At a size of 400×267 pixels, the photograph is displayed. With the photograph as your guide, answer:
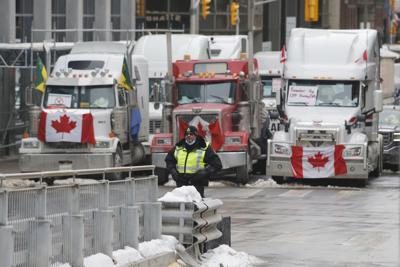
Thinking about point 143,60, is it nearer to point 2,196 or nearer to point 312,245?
point 312,245

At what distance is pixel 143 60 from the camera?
3647 centimetres

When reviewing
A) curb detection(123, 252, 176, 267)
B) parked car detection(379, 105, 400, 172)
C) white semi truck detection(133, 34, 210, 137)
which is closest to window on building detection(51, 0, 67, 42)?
white semi truck detection(133, 34, 210, 137)

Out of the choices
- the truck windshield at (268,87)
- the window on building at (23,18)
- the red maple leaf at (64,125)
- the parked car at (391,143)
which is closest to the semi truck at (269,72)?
the truck windshield at (268,87)

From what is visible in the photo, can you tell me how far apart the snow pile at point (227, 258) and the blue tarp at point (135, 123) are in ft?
54.5

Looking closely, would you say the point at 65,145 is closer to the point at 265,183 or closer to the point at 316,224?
the point at 265,183

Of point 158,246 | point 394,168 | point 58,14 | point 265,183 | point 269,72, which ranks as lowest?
point 394,168

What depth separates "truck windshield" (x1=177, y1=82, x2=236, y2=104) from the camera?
3391 centimetres

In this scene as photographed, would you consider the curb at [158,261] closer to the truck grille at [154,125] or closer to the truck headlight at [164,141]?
the truck headlight at [164,141]

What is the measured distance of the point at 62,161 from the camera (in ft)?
108

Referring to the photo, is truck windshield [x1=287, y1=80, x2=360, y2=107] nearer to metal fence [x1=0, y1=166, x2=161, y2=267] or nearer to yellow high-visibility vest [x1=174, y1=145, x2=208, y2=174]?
yellow high-visibility vest [x1=174, y1=145, x2=208, y2=174]

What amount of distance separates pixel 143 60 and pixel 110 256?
866 inches

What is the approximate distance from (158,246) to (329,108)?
59.1ft

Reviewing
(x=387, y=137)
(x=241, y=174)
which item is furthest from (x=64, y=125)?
(x=387, y=137)

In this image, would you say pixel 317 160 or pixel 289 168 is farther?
pixel 289 168
